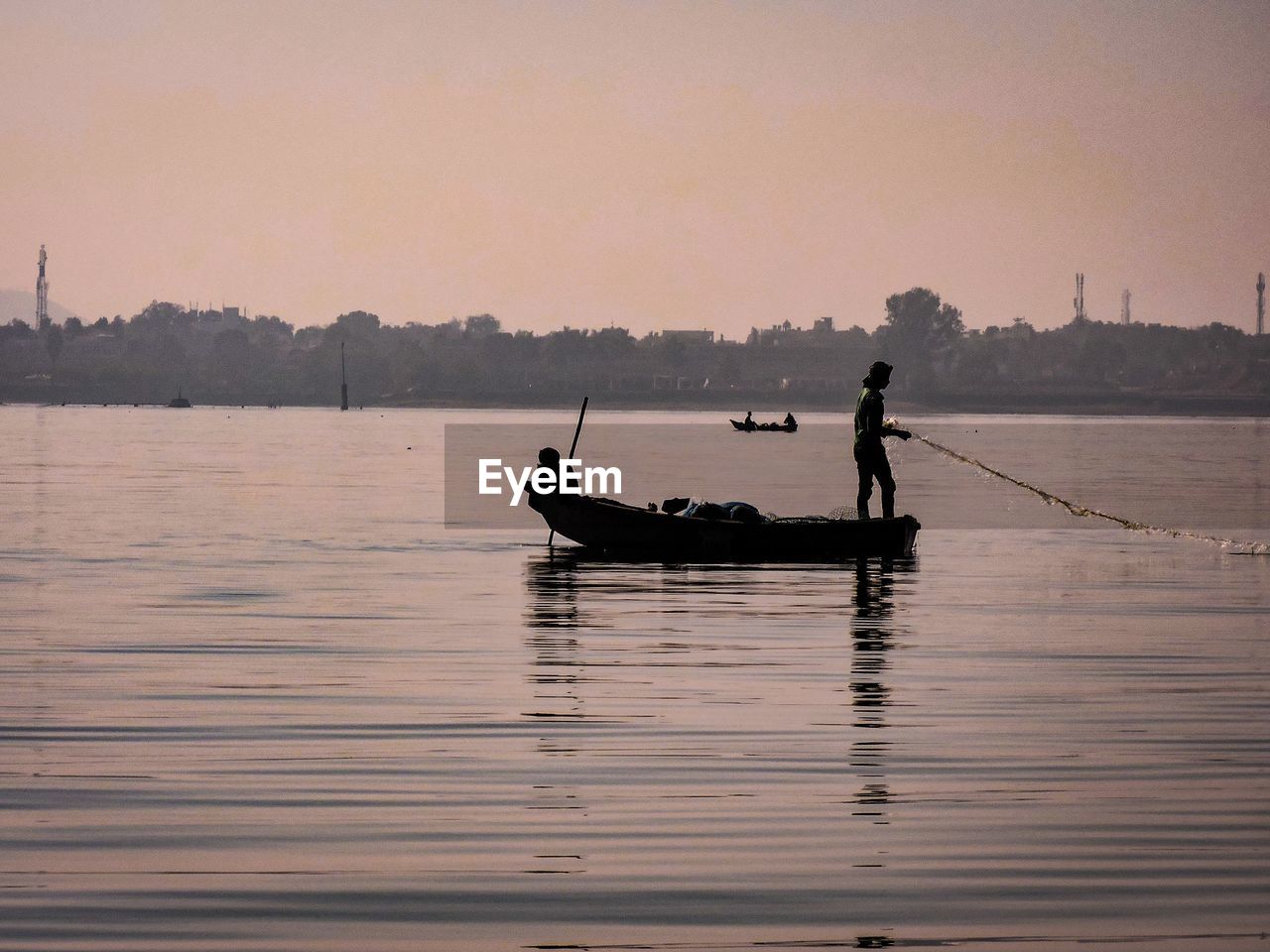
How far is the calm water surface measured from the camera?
956 centimetres

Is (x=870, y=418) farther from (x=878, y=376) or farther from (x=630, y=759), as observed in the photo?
(x=630, y=759)

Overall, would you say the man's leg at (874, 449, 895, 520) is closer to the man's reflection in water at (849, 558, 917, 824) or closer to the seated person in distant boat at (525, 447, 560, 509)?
the man's reflection in water at (849, 558, 917, 824)

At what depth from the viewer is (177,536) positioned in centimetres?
3934

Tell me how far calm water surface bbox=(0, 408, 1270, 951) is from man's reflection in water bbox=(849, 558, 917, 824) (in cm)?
7

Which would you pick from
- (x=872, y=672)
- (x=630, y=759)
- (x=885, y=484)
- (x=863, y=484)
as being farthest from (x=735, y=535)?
(x=630, y=759)

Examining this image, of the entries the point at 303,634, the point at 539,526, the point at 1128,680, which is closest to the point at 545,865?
the point at 1128,680

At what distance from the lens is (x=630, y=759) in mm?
13578

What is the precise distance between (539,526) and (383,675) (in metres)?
27.6

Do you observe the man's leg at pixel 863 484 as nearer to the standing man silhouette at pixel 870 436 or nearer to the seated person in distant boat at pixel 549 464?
the standing man silhouette at pixel 870 436

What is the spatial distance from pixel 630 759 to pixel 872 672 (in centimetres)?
548

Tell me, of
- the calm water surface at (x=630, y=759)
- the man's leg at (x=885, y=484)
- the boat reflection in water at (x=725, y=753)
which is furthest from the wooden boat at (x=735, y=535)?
the boat reflection in water at (x=725, y=753)

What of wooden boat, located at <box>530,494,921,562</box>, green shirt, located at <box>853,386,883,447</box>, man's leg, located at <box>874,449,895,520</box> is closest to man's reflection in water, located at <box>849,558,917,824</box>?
wooden boat, located at <box>530,494,921,562</box>

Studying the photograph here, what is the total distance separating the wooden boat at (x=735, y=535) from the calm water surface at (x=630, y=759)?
3.53ft

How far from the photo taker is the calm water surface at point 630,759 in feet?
31.4
